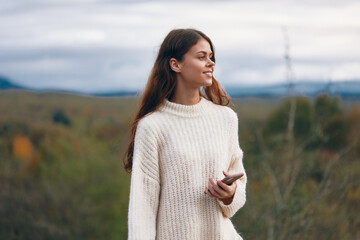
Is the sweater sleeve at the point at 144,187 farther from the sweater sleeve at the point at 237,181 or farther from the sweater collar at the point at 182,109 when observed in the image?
the sweater sleeve at the point at 237,181

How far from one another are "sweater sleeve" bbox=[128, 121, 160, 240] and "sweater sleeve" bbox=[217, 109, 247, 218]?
0.33m

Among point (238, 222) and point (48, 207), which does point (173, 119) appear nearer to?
point (238, 222)

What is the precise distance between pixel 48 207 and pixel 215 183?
59.1 feet

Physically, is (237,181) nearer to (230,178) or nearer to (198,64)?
(230,178)

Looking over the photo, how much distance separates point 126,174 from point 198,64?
52.2 feet

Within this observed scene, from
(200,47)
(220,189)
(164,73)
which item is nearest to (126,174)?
(164,73)

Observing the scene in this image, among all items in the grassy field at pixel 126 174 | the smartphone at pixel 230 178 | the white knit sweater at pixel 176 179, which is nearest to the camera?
the smartphone at pixel 230 178

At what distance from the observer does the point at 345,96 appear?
6980mm

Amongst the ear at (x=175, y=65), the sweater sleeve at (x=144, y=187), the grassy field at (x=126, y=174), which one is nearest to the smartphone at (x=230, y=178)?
the sweater sleeve at (x=144, y=187)

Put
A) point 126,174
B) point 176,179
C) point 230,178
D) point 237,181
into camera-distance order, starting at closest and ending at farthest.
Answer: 1. point 230,178
2. point 176,179
3. point 237,181
4. point 126,174

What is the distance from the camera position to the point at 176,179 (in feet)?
8.57

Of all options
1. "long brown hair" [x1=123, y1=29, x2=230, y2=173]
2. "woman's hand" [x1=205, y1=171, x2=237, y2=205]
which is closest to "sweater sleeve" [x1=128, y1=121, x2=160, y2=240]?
"long brown hair" [x1=123, y1=29, x2=230, y2=173]

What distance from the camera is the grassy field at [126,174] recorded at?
762 centimetres

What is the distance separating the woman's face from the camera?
270 centimetres
